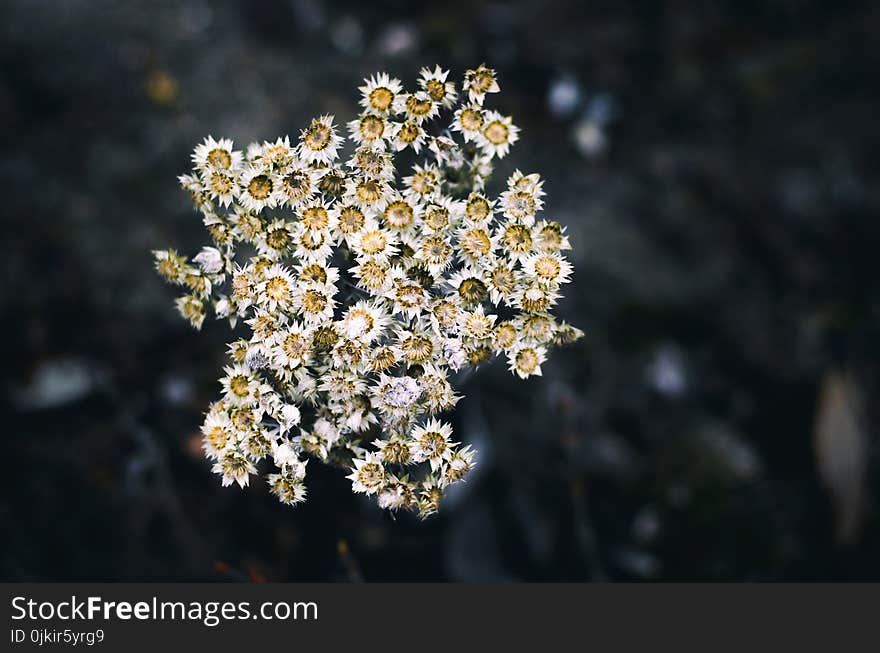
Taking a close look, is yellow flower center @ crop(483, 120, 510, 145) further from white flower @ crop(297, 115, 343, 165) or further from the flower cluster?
white flower @ crop(297, 115, 343, 165)

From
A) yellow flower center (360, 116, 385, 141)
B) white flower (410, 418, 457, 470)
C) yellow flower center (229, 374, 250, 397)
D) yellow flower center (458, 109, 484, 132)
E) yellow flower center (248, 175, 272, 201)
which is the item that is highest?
yellow flower center (458, 109, 484, 132)

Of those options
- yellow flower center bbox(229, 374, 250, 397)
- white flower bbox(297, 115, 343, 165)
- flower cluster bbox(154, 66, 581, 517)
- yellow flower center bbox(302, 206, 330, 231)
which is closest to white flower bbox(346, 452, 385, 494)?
flower cluster bbox(154, 66, 581, 517)

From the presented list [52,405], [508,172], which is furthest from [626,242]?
[52,405]

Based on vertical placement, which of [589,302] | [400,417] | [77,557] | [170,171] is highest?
[170,171]

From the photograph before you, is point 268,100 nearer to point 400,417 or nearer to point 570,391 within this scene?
point 570,391

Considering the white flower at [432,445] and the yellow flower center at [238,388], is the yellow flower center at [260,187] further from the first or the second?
the white flower at [432,445]

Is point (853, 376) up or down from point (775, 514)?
up
